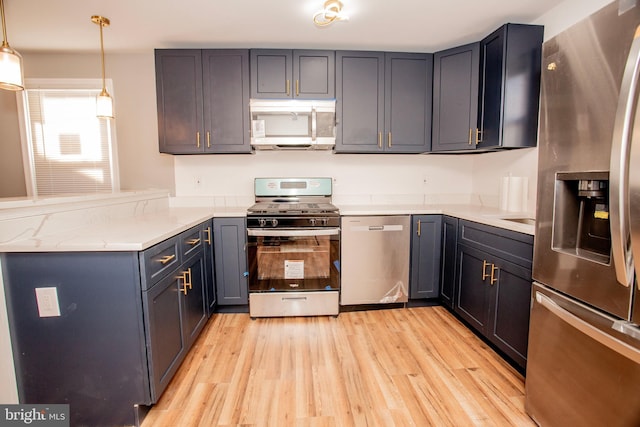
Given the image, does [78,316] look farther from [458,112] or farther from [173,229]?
[458,112]

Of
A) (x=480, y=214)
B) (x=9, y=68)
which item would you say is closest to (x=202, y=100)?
(x=9, y=68)

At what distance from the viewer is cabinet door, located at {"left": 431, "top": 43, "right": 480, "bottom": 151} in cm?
244

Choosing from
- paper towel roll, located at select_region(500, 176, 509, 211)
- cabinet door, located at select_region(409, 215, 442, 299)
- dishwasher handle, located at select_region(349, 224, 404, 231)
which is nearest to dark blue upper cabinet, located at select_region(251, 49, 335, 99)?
dishwasher handle, located at select_region(349, 224, 404, 231)

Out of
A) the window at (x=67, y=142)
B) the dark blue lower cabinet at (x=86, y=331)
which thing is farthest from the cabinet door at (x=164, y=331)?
the window at (x=67, y=142)

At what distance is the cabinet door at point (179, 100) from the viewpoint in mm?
2521

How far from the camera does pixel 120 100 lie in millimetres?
2912

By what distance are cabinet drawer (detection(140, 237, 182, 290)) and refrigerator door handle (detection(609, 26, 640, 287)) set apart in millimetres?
1793

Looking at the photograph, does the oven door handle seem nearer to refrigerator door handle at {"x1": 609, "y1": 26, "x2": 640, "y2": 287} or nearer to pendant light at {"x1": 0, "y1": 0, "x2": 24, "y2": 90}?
pendant light at {"x1": 0, "y1": 0, "x2": 24, "y2": 90}

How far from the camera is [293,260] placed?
95.0 inches

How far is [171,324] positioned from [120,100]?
246 cm

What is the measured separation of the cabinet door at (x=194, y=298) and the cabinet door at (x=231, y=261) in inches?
9.1

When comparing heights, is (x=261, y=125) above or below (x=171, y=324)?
above

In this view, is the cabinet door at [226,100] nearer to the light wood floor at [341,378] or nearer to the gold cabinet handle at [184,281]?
the gold cabinet handle at [184,281]

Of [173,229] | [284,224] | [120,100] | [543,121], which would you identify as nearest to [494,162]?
[543,121]
